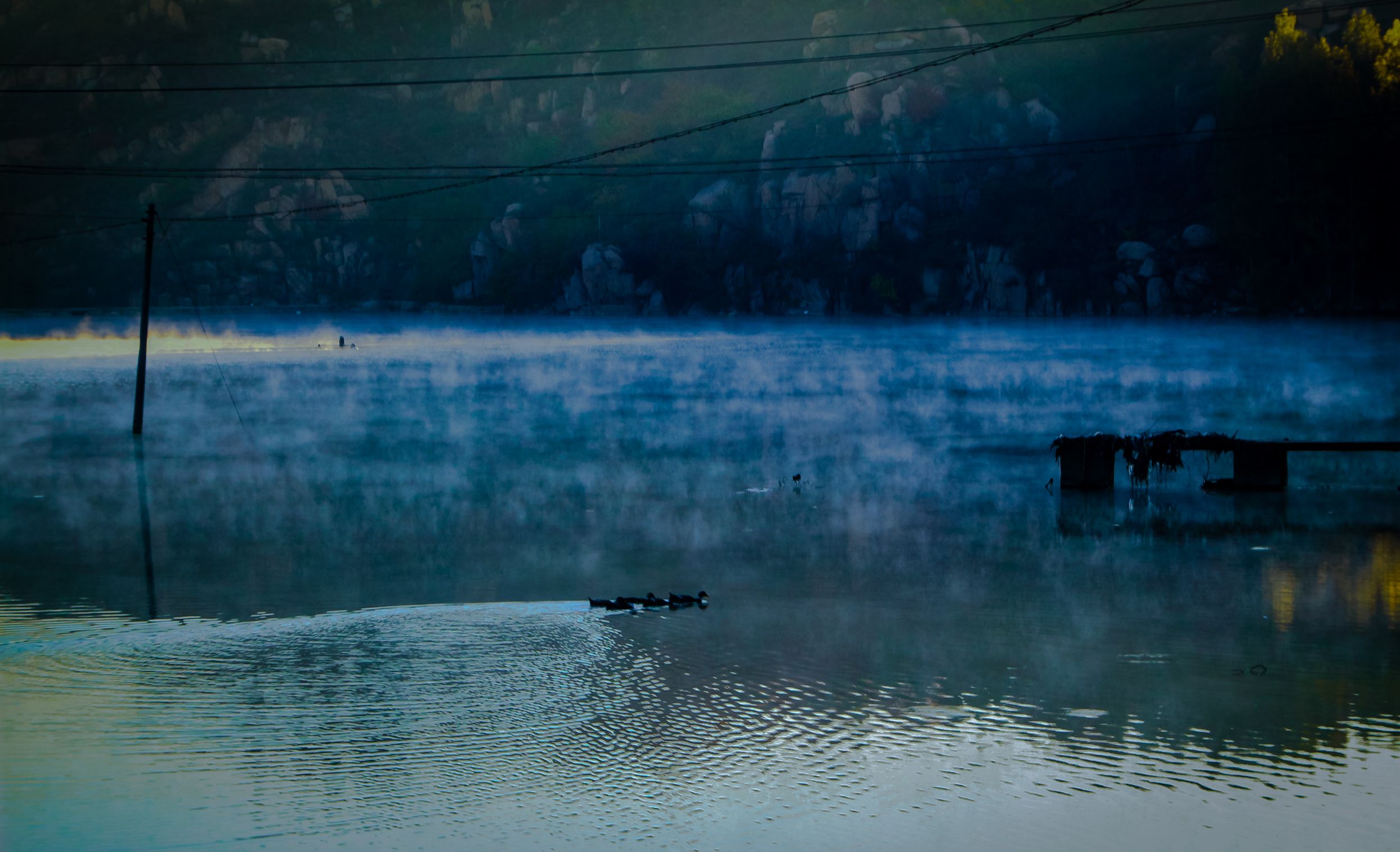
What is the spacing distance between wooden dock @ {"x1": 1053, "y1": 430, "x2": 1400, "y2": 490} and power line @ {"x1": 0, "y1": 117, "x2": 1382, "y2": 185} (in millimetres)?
120438

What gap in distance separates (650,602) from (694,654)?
7.19 feet

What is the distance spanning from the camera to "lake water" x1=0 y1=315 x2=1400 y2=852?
7863mm

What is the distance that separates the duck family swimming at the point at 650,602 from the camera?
44.1ft

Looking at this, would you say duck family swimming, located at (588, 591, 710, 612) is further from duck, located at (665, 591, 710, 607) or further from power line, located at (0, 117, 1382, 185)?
power line, located at (0, 117, 1382, 185)

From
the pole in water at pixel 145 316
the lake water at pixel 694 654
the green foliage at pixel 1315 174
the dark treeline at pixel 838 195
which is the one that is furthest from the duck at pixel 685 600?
the dark treeline at pixel 838 195

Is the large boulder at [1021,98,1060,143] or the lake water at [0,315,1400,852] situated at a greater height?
the large boulder at [1021,98,1060,143]

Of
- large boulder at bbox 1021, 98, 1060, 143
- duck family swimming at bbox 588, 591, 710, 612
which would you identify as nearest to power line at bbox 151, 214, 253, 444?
duck family swimming at bbox 588, 591, 710, 612

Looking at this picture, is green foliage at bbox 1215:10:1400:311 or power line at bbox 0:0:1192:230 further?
green foliage at bbox 1215:10:1400:311

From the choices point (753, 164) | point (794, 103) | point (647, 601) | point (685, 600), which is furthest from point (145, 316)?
point (753, 164)

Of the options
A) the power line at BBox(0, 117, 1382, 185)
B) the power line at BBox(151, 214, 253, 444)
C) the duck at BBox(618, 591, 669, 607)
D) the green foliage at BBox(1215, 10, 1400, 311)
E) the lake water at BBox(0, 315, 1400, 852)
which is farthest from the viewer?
the power line at BBox(0, 117, 1382, 185)

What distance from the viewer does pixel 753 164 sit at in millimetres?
192250

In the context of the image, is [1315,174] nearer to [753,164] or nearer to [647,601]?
[753,164]

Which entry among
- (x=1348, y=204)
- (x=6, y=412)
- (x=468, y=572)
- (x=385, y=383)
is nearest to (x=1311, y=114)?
(x=1348, y=204)

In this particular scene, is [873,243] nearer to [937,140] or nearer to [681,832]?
[937,140]
